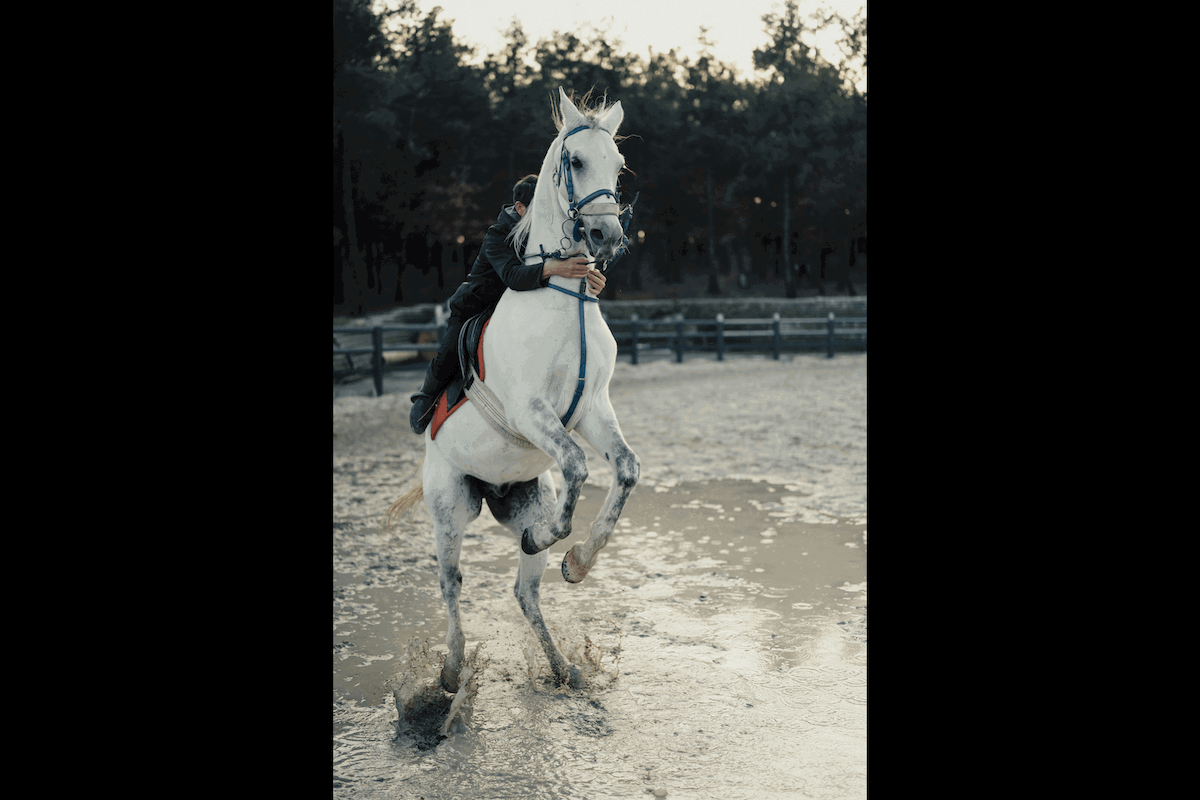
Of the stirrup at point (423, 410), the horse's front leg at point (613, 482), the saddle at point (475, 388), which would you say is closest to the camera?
the horse's front leg at point (613, 482)

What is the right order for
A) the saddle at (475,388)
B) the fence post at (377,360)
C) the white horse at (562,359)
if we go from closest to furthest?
the white horse at (562,359) < the saddle at (475,388) < the fence post at (377,360)

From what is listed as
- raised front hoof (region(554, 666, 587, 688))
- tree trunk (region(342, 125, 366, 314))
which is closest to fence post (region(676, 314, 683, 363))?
tree trunk (region(342, 125, 366, 314))

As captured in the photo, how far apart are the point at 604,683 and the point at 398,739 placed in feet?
3.22

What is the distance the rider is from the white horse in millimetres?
53

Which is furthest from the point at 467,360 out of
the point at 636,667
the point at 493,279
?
the point at 636,667

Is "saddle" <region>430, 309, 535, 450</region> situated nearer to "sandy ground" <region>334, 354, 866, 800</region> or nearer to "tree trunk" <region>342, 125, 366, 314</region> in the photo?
"sandy ground" <region>334, 354, 866, 800</region>

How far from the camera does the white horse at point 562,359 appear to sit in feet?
9.40

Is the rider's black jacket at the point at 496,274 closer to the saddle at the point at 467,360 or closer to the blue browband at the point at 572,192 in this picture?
the saddle at the point at 467,360

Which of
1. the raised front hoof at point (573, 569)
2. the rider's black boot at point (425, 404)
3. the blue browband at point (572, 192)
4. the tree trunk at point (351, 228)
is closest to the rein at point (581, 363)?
the blue browband at point (572, 192)

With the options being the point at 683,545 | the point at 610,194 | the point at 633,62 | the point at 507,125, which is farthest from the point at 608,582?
the point at 633,62

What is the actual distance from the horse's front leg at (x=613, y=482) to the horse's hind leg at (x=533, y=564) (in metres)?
0.75

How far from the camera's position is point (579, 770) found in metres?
3.15
